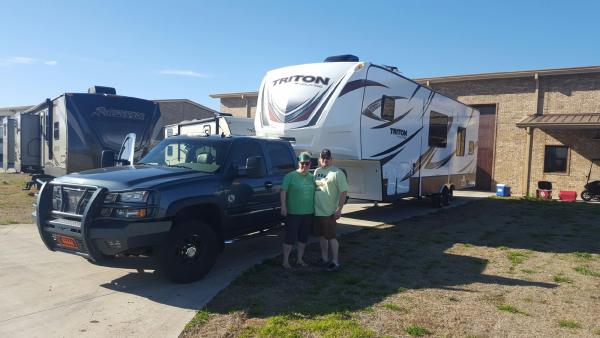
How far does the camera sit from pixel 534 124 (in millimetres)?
18328

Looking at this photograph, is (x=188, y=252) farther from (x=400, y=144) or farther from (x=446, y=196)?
(x=446, y=196)

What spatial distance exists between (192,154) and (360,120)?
4.10m

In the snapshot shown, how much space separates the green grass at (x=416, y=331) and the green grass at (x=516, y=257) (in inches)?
141

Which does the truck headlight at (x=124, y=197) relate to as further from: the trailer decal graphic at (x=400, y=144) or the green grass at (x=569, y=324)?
the trailer decal graphic at (x=400, y=144)

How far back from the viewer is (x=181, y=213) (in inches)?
220

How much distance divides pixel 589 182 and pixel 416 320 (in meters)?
17.6

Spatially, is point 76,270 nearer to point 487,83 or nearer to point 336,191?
point 336,191

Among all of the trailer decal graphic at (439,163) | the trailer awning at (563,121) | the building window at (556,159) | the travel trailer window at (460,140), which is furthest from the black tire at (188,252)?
the building window at (556,159)

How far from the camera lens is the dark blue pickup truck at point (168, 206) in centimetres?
505

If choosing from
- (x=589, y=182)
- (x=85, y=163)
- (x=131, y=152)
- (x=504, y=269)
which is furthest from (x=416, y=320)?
(x=589, y=182)

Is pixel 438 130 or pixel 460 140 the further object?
pixel 460 140

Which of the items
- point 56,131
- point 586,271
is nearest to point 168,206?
point 586,271

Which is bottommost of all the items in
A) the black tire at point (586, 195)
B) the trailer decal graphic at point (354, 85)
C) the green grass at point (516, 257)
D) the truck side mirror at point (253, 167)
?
the green grass at point (516, 257)

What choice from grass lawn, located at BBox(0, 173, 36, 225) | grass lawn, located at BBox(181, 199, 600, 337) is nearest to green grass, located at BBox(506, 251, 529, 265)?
grass lawn, located at BBox(181, 199, 600, 337)
